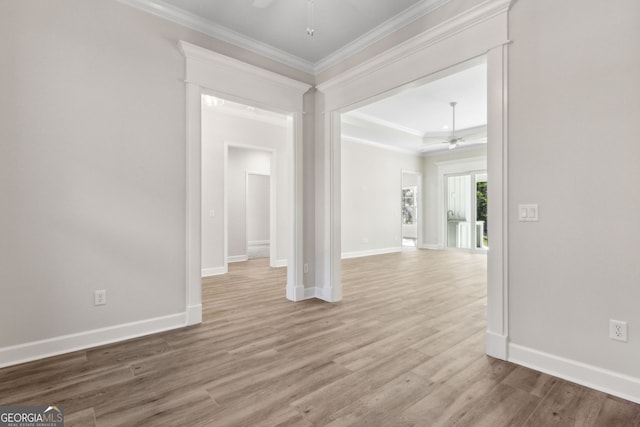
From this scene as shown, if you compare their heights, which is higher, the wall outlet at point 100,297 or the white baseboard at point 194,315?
the wall outlet at point 100,297

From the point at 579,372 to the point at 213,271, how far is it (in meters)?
5.11

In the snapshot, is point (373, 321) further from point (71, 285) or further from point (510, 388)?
point (71, 285)

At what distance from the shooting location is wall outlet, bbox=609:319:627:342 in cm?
180

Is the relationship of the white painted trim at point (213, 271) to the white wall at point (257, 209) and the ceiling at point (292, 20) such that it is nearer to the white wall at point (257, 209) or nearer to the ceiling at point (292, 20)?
the white wall at point (257, 209)

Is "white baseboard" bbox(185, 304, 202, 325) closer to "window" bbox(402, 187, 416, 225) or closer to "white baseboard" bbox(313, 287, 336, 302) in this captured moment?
"white baseboard" bbox(313, 287, 336, 302)

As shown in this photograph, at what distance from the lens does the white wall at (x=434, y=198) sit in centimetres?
903

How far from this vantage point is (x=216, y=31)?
10.3 feet

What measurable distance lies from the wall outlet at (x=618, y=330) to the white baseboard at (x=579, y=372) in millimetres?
217

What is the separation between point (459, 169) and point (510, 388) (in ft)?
25.7

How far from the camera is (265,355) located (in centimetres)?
233

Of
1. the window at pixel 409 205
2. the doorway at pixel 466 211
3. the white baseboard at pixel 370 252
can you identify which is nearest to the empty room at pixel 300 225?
the white baseboard at pixel 370 252

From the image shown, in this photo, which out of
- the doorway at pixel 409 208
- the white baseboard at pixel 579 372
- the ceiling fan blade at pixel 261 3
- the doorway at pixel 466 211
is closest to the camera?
the white baseboard at pixel 579 372

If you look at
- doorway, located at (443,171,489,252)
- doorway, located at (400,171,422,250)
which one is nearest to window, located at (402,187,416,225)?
doorway, located at (400,171,422,250)

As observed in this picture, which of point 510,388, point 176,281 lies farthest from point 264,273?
point 510,388
